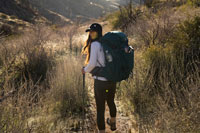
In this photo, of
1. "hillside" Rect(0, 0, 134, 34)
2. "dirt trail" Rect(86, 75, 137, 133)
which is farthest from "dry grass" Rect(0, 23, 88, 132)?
"hillside" Rect(0, 0, 134, 34)

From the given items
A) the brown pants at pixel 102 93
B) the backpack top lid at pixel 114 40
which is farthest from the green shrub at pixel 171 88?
the backpack top lid at pixel 114 40

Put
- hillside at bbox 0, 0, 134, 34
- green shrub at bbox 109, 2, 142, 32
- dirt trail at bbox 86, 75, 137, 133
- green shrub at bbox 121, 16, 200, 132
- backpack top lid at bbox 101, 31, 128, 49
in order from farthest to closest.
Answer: hillside at bbox 0, 0, 134, 34, green shrub at bbox 109, 2, 142, 32, dirt trail at bbox 86, 75, 137, 133, green shrub at bbox 121, 16, 200, 132, backpack top lid at bbox 101, 31, 128, 49

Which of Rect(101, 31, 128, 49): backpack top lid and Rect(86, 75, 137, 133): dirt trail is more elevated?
Rect(101, 31, 128, 49): backpack top lid

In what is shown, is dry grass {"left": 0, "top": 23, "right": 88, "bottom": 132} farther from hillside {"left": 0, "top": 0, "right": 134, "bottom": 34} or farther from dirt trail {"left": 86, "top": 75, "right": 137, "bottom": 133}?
hillside {"left": 0, "top": 0, "right": 134, "bottom": 34}

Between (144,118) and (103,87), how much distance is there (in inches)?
55.8

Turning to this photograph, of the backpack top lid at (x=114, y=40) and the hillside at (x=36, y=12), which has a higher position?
the hillside at (x=36, y=12)

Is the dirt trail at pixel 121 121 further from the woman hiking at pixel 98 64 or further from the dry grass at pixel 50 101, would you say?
the woman hiking at pixel 98 64

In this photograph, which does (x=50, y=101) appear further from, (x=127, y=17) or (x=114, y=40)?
(x=127, y=17)

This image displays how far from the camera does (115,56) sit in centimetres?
226

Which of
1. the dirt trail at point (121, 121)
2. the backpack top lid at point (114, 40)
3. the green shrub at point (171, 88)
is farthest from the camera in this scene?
the dirt trail at point (121, 121)

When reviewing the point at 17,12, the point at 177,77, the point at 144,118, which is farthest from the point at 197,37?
the point at 17,12

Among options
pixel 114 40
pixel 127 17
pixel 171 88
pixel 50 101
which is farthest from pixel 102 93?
pixel 127 17

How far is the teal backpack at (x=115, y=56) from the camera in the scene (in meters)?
2.26

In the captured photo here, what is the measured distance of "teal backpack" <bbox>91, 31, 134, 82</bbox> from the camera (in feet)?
7.41
